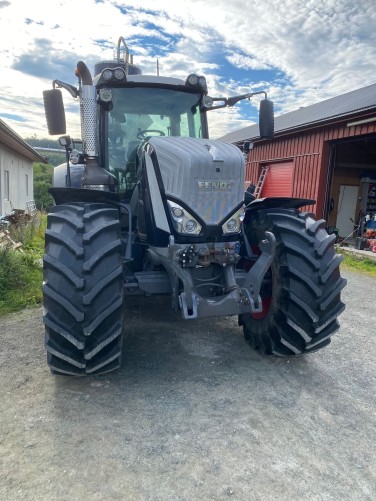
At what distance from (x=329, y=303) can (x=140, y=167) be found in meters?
2.10

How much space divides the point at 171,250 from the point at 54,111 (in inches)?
66.7

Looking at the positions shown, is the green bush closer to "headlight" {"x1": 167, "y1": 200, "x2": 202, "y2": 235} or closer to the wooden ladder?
"headlight" {"x1": 167, "y1": 200, "x2": 202, "y2": 235}

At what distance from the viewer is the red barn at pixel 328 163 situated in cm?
1153

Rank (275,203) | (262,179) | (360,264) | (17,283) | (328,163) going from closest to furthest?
(275,203), (17,283), (360,264), (328,163), (262,179)

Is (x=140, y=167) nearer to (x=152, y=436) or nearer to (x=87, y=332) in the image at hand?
(x=87, y=332)

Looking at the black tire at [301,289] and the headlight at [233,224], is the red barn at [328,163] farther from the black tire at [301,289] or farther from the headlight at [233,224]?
the headlight at [233,224]

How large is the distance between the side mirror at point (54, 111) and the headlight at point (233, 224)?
171 cm

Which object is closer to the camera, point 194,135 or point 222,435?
point 222,435

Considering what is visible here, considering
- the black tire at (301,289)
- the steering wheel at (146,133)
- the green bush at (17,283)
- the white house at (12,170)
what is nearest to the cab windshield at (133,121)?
the steering wheel at (146,133)

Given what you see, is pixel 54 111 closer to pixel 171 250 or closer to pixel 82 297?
pixel 171 250

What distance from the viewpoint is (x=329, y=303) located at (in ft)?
11.2

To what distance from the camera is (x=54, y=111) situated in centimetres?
366

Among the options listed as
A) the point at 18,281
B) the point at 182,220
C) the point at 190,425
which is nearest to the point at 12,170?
the point at 18,281

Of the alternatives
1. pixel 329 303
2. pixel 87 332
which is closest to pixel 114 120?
pixel 87 332
